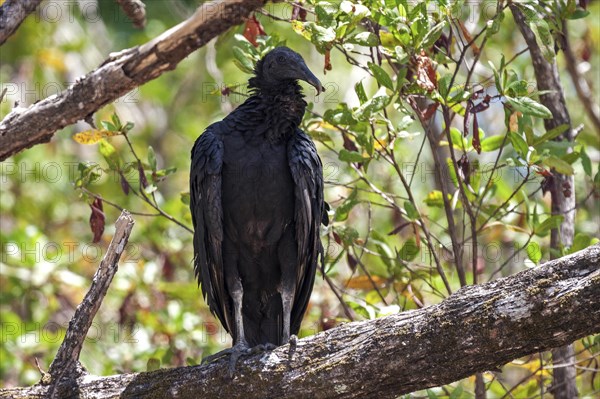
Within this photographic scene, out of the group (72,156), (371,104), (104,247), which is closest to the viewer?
(371,104)

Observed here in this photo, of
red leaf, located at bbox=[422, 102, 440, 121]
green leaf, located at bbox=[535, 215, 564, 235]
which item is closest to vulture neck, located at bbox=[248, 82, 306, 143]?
red leaf, located at bbox=[422, 102, 440, 121]

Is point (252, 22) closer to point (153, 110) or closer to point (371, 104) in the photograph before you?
point (371, 104)

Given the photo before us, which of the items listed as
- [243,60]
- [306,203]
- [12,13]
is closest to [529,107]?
[306,203]

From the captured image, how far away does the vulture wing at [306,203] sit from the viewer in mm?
4641

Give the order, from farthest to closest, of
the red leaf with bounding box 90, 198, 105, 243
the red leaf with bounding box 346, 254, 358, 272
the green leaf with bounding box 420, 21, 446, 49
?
the red leaf with bounding box 346, 254, 358, 272 < the red leaf with bounding box 90, 198, 105, 243 < the green leaf with bounding box 420, 21, 446, 49

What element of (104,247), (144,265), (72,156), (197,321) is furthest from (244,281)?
(72,156)

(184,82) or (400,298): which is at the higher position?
(184,82)

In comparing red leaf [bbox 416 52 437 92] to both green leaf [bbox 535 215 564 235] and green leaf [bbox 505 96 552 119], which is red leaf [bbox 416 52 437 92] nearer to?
green leaf [bbox 505 96 552 119]

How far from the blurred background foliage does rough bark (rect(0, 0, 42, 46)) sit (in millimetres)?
396

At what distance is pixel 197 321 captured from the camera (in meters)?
6.89

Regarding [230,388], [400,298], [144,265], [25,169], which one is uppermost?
[25,169]

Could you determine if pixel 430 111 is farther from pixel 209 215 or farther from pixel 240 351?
pixel 240 351

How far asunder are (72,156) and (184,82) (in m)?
2.08

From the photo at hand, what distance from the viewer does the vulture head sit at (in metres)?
4.71
